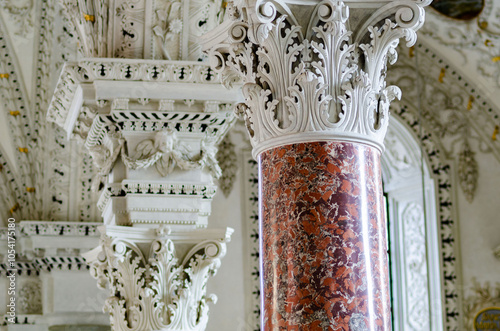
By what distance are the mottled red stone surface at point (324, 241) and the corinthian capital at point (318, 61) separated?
0.33 ft

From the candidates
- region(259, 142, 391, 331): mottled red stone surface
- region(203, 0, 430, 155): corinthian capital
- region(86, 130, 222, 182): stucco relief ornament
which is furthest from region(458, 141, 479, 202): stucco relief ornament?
Answer: region(259, 142, 391, 331): mottled red stone surface

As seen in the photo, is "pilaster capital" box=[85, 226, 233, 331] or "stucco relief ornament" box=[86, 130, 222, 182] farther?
"stucco relief ornament" box=[86, 130, 222, 182]

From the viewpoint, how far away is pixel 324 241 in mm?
3840

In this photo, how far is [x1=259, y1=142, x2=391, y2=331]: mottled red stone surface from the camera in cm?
379

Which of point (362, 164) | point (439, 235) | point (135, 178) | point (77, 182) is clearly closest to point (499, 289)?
point (439, 235)

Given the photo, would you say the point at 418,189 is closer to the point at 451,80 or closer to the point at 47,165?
the point at 451,80

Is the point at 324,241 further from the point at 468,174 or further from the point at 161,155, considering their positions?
the point at 468,174

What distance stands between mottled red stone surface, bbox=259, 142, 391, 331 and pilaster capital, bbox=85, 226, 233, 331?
251cm

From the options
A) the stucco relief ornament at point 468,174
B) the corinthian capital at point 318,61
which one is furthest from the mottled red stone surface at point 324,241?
the stucco relief ornament at point 468,174

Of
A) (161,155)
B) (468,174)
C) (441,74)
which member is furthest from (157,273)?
(441,74)

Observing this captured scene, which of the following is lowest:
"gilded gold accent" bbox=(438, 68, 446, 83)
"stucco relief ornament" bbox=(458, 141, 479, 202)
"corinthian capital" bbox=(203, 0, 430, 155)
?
"corinthian capital" bbox=(203, 0, 430, 155)

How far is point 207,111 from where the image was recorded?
6684mm

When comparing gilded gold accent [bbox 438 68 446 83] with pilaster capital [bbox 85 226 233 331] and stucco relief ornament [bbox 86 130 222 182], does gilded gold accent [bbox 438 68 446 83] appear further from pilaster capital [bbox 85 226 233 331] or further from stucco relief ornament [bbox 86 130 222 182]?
pilaster capital [bbox 85 226 233 331]

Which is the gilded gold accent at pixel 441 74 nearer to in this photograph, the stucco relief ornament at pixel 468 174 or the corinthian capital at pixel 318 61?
the stucco relief ornament at pixel 468 174
